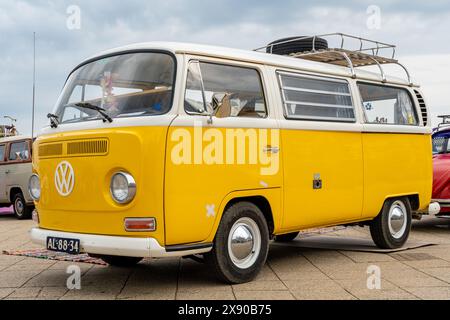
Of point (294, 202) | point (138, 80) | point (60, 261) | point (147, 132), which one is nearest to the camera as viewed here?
point (147, 132)

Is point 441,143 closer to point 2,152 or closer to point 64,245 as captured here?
point 64,245

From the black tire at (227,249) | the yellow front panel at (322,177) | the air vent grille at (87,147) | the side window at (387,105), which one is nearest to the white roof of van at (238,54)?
the side window at (387,105)

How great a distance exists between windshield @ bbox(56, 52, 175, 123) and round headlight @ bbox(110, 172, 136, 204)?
0.60m

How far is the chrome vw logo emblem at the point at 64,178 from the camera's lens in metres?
5.45

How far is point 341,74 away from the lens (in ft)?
23.9

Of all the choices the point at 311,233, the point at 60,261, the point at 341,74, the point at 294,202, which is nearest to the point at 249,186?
the point at 294,202

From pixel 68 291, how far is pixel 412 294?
3.23 meters

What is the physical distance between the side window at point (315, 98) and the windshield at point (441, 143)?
200 inches

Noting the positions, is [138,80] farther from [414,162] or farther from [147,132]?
[414,162]

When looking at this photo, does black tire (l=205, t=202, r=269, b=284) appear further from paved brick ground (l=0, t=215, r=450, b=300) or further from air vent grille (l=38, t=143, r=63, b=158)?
air vent grille (l=38, t=143, r=63, b=158)

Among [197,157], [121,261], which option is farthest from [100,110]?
[121,261]

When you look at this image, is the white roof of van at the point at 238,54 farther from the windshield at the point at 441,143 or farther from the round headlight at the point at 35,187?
→ the windshield at the point at 441,143

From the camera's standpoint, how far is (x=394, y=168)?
7.79 meters

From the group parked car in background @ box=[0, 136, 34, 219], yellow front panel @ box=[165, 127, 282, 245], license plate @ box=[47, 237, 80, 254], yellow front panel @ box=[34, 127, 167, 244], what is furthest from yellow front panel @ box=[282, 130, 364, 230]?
parked car in background @ box=[0, 136, 34, 219]
